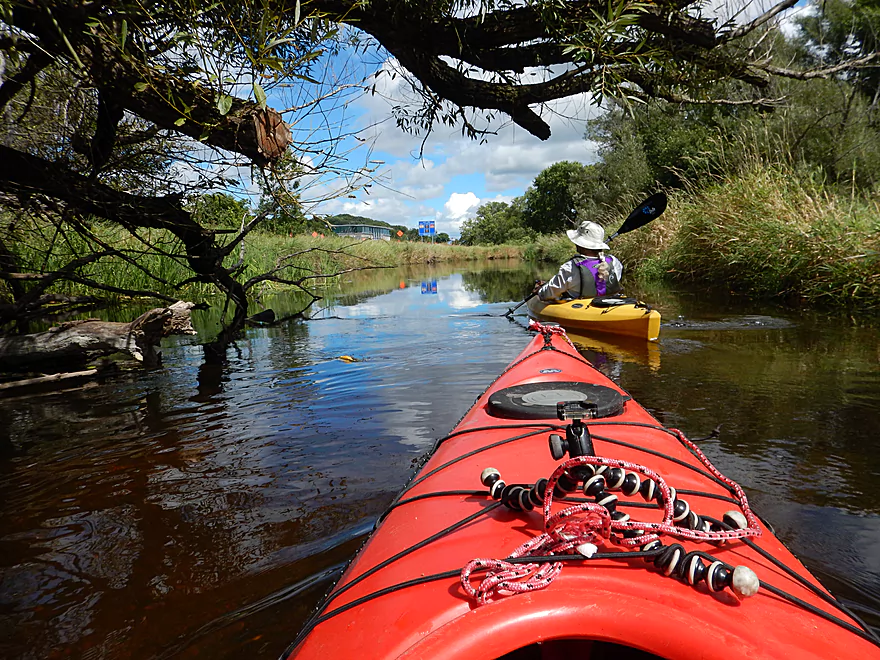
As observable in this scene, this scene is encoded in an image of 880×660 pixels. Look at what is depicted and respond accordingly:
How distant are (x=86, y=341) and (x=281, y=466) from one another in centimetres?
278

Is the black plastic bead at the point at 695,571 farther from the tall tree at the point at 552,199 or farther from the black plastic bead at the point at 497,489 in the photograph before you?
the tall tree at the point at 552,199

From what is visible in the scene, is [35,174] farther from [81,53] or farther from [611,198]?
[611,198]

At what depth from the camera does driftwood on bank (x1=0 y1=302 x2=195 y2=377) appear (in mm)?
4559

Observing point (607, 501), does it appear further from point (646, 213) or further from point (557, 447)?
point (646, 213)

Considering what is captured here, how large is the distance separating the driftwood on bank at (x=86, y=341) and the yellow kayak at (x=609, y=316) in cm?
456

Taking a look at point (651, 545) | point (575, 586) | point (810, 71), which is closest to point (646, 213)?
point (810, 71)

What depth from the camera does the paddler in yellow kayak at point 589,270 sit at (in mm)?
6941

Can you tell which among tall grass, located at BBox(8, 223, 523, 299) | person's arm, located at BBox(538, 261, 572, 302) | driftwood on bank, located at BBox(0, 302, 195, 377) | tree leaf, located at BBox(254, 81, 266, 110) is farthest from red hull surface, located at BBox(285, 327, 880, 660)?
person's arm, located at BBox(538, 261, 572, 302)

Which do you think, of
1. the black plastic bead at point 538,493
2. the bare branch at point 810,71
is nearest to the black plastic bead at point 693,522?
the black plastic bead at point 538,493

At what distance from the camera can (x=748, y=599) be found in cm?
103

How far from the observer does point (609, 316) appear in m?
6.42

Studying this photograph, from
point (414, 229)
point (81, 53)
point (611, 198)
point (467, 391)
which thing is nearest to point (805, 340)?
point (467, 391)

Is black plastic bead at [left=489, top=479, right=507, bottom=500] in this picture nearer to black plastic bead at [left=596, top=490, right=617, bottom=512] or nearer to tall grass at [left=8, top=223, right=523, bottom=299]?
black plastic bead at [left=596, top=490, right=617, bottom=512]

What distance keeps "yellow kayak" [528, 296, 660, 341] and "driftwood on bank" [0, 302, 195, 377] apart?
4560mm
